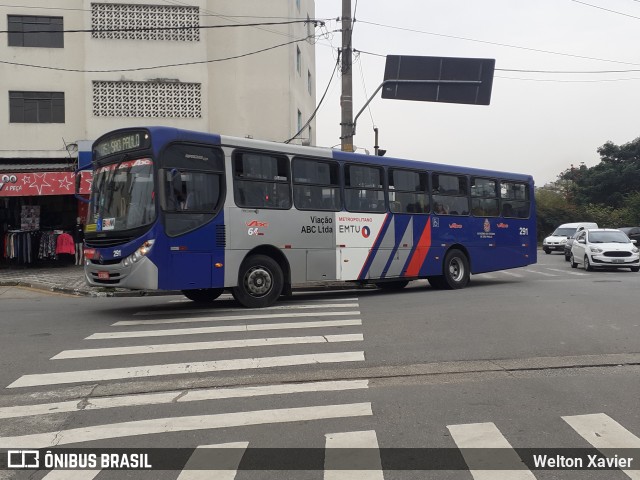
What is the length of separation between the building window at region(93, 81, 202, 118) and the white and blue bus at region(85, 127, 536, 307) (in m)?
12.9

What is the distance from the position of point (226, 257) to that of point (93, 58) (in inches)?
660

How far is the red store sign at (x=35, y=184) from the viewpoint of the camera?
67.7 feet

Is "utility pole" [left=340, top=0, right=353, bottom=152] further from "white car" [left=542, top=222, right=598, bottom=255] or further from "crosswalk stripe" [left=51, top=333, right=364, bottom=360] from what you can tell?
"white car" [left=542, top=222, right=598, bottom=255]

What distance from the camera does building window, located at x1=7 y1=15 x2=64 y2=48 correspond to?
946 inches

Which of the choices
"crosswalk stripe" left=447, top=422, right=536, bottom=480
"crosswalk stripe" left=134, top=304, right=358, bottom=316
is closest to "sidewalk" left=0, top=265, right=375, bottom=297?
"crosswalk stripe" left=134, top=304, right=358, bottom=316

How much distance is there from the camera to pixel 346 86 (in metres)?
18.3

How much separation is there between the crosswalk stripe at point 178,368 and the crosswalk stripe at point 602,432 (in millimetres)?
2811

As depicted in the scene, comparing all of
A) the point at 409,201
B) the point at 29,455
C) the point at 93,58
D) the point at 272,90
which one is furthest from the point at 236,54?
the point at 29,455

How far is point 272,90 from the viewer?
26.5 metres

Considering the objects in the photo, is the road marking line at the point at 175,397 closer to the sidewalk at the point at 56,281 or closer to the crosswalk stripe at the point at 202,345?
the crosswalk stripe at the point at 202,345

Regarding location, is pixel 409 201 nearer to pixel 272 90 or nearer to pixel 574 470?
pixel 574 470

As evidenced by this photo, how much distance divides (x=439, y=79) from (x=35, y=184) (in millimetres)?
14899

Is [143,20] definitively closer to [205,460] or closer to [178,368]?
[178,368]

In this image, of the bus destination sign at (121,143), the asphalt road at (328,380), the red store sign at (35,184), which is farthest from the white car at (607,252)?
the red store sign at (35,184)
